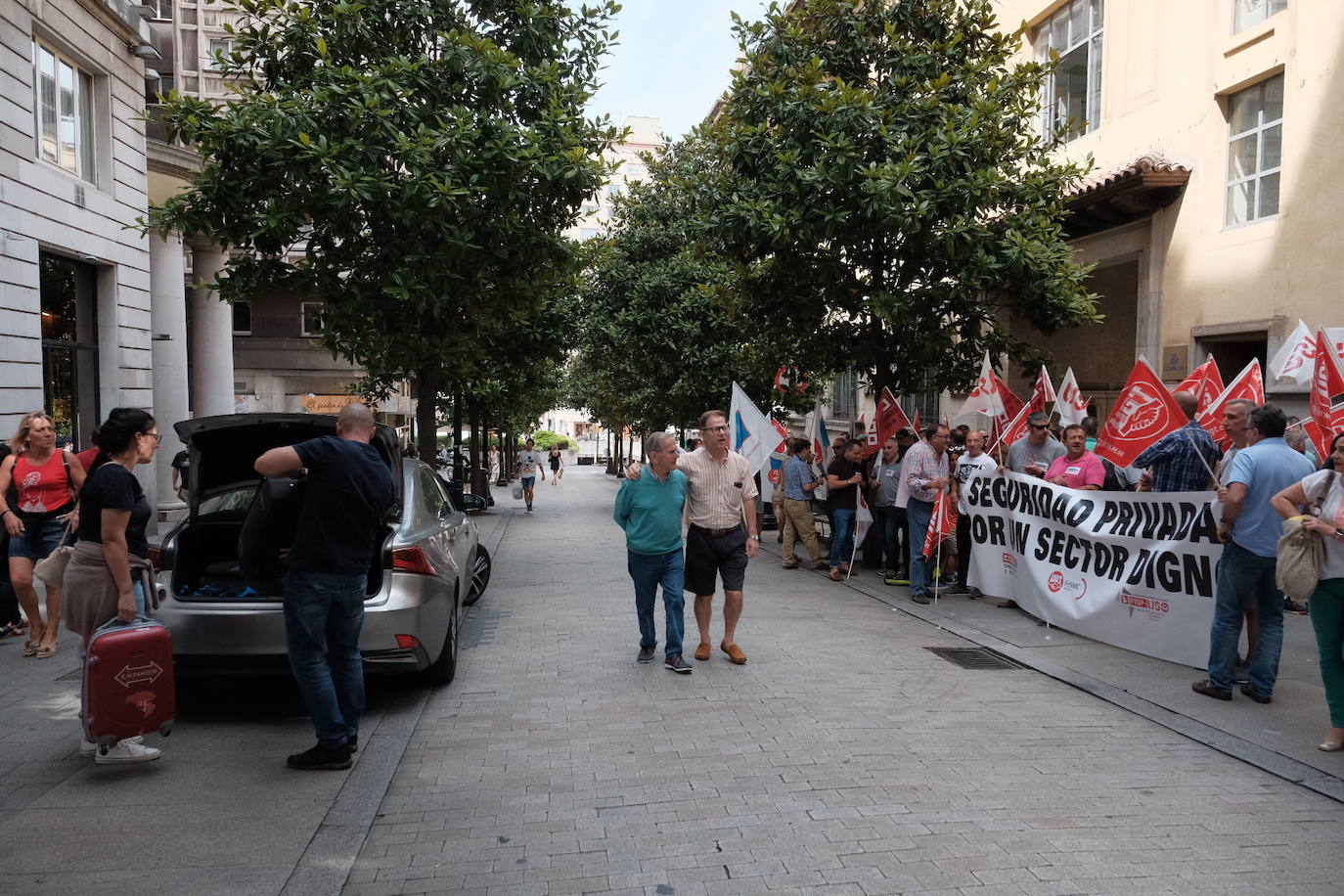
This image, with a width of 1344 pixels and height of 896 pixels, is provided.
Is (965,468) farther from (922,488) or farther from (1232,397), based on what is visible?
Answer: (1232,397)

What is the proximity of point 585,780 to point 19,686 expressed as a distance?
4307 millimetres

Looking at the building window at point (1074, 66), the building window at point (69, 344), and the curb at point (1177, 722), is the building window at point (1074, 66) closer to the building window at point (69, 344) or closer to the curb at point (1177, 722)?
the curb at point (1177, 722)

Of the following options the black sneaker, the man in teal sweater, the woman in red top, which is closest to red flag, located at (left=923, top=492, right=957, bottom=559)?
the man in teal sweater

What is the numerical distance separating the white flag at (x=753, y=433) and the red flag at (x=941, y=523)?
2079 mm

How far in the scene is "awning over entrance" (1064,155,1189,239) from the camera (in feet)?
41.4

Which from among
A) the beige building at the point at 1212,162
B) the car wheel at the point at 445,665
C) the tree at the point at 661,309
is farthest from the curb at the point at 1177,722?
the tree at the point at 661,309

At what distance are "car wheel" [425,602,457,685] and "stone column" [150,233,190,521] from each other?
14.2 meters

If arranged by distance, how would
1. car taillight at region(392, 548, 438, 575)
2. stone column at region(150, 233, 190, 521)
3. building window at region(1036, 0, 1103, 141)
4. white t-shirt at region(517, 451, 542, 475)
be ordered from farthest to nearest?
white t-shirt at region(517, 451, 542, 475) → stone column at region(150, 233, 190, 521) → building window at region(1036, 0, 1103, 141) → car taillight at region(392, 548, 438, 575)

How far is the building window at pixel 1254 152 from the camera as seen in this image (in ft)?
38.0

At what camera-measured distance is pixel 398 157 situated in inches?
420

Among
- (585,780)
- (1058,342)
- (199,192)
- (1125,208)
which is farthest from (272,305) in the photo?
(585,780)

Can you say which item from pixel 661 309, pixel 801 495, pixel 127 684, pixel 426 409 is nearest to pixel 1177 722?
pixel 127 684

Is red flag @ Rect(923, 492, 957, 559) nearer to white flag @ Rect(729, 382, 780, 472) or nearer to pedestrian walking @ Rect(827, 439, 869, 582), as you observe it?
pedestrian walking @ Rect(827, 439, 869, 582)

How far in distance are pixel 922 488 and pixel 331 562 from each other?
6.83 m
